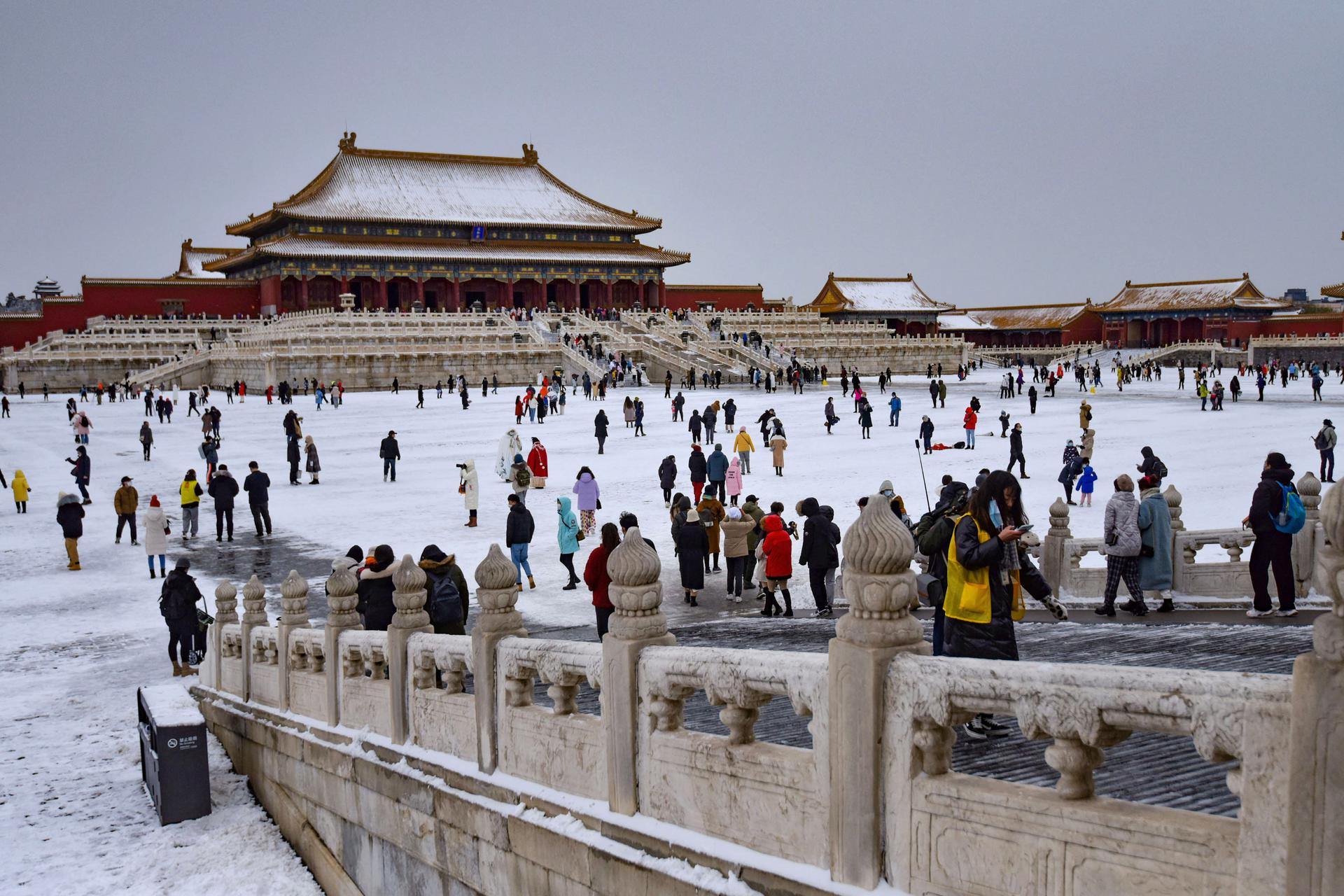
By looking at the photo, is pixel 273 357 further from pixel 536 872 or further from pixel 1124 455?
pixel 536 872

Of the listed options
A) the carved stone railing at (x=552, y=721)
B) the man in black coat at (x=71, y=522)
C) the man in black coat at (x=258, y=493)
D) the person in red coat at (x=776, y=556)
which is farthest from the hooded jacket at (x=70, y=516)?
the carved stone railing at (x=552, y=721)

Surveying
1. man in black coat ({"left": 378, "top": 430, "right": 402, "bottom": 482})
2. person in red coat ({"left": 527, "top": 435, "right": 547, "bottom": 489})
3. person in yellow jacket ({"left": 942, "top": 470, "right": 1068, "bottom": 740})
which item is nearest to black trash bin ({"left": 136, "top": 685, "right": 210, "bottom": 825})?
person in yellow jacket ({"left": 942, "top": 470, "right": 1068, "bottom": 740})

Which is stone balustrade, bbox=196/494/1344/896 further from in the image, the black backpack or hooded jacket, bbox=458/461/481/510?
hooded jacket, bbox=458/461/481/510

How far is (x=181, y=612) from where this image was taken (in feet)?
39.8

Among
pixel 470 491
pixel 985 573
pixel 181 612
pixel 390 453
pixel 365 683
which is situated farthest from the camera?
pixel 390 453

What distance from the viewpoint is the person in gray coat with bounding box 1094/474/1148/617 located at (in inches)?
395

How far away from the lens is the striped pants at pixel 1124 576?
10.3m

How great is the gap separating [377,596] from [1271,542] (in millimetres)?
7470

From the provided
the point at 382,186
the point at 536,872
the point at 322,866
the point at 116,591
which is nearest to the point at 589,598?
the point at 322,866

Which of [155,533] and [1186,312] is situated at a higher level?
[1186,312]

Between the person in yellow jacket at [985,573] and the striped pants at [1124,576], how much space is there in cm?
551

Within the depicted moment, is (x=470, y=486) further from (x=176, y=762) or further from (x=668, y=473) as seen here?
(x=176, y=762)

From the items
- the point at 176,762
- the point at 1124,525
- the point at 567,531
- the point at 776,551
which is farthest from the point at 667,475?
the point at 176,762

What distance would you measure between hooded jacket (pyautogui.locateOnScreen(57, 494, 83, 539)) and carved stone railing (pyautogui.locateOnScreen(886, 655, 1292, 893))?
1590cm
